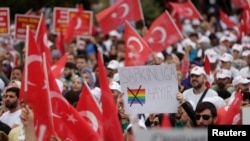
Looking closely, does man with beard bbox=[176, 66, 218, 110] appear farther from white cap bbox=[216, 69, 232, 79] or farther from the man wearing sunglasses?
the man wearing sunglasses

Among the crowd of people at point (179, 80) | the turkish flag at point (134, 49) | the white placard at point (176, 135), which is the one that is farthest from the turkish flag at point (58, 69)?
the white placard at point (176, 135)

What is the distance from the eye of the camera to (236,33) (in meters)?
26.8

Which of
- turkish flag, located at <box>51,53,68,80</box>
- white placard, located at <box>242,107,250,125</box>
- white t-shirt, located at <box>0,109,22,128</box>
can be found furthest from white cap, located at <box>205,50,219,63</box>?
white placard, located at <box>242,107,250,125</box>

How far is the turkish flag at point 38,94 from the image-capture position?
10.1m

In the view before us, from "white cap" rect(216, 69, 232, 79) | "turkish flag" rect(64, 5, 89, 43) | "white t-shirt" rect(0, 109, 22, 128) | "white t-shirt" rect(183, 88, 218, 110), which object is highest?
"turkish flag" rect(64, 5, 89, 43)

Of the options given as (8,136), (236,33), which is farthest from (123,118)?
(236,33)

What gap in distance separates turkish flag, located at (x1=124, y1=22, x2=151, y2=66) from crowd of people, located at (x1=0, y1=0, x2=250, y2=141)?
206mm

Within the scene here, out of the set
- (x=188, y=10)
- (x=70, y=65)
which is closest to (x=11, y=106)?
(x=70, y=65)

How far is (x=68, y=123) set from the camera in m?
10.5

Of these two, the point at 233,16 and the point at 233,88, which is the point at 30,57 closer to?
the point at 233,88

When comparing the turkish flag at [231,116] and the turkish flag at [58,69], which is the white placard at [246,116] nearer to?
the turkish flag at [231,116]

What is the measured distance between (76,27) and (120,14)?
7.05ft

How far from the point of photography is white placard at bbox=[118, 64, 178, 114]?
1174cm

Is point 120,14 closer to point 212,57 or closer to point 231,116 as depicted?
point 212,57
